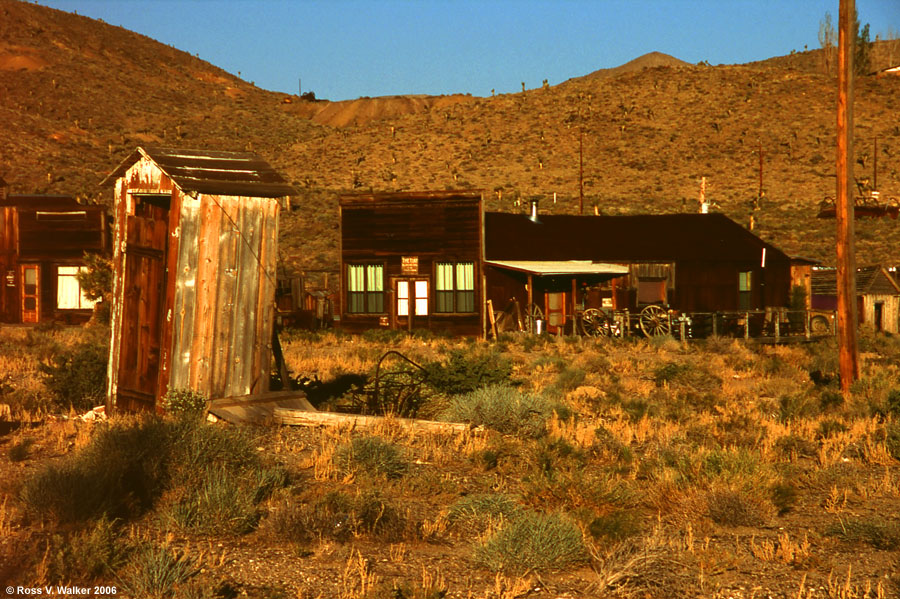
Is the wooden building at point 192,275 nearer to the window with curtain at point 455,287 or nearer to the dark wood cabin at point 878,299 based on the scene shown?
the window with curtain at point 455,287

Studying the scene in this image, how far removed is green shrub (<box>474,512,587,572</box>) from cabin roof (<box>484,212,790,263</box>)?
22041 millimetres

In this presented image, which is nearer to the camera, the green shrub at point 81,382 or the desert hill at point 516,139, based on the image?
the green shrub at point 81,382

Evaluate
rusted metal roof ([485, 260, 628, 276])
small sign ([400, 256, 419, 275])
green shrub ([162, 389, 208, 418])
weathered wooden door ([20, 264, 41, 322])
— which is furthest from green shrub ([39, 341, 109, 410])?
weathered wooden door ([20, 264, 41, 322])

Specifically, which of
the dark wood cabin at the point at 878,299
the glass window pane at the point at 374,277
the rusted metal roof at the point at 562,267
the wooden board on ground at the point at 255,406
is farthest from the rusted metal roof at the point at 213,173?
the dark wood cabin at the point at 878,299

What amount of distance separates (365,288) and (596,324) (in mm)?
7349

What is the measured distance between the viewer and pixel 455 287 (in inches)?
1117

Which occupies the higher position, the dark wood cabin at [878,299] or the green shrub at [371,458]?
the dark wood cabin at [878,299]

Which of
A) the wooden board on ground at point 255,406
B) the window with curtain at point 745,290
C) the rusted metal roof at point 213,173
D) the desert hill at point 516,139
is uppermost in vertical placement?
the desert hill at point 516,139

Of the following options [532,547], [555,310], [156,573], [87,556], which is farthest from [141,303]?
[555,310]

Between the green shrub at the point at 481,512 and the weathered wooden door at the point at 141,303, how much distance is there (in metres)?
5.38

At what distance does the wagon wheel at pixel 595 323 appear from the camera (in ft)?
89.0

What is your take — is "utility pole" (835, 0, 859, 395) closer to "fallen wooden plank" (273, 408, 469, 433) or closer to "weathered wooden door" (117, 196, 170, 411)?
"fallen wooden plank" (273, 408, 469, 433)

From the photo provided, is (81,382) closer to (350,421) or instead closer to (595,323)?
(350,421)

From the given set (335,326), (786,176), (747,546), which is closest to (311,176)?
(786,176)
